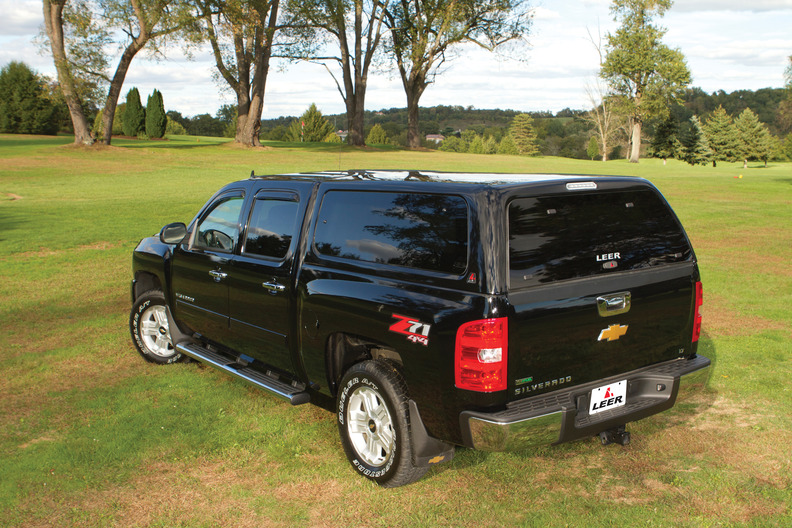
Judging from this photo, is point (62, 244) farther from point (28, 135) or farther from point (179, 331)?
point (28, 135)

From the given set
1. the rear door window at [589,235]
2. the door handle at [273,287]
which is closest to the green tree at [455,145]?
the door handle at [273,287]

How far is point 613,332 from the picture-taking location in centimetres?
410

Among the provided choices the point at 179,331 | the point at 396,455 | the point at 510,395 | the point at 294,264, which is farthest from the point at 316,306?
the point at 179,331

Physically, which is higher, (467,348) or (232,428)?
(467,348)

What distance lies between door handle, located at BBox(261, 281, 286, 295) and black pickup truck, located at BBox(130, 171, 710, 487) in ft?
0.05

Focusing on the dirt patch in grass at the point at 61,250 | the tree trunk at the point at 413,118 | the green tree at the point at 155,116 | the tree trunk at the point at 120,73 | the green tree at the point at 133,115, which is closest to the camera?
the dirt patch in grass at the point at 61,250

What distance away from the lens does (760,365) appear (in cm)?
661

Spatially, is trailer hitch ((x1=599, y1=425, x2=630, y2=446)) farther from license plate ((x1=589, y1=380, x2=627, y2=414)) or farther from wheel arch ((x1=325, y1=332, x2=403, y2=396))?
wheel arch ((x1=325, y1=332, x2=403, y2=396))

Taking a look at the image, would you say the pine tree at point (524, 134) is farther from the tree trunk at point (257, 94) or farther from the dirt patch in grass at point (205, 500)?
the dirt patch in grass at point (205, 500)

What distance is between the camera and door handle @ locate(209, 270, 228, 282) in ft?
18.3

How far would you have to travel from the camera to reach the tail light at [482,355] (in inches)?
143

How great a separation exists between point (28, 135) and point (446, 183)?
57.7m

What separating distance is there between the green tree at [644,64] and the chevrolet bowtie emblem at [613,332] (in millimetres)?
68661

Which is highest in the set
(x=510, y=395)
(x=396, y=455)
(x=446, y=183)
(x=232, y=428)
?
(x=446, y=183)
